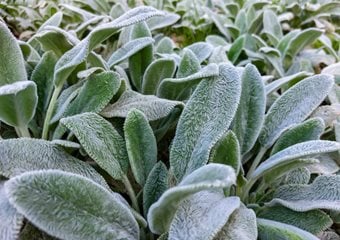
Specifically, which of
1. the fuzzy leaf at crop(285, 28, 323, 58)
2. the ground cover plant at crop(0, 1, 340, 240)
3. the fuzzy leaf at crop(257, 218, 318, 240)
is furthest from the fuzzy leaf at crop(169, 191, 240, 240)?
the fuzzy leaf at crop(285, 28, 323, 58)

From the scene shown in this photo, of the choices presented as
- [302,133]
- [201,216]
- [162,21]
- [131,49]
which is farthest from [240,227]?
[162,21]

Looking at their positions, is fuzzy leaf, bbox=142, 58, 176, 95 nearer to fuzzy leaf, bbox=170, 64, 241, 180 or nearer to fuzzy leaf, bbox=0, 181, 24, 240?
fuzzy leaf, bbox=170, 64, 241, 180

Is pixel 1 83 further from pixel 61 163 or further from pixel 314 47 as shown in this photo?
pixel 314 47

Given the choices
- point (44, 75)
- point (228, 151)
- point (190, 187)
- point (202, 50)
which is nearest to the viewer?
point (190, 187)

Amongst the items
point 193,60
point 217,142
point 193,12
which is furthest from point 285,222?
point 193,12

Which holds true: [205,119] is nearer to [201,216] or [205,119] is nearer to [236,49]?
[201,216]
